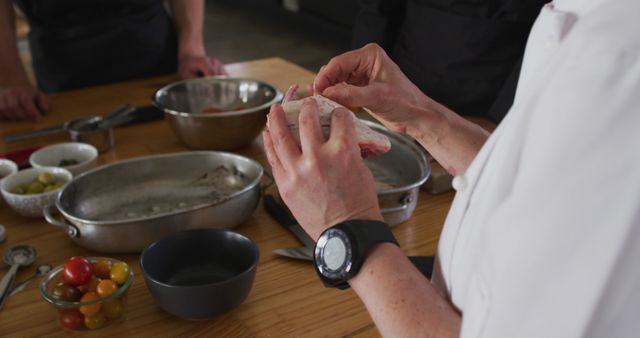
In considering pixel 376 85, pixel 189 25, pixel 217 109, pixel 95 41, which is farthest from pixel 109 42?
pixel 376 85

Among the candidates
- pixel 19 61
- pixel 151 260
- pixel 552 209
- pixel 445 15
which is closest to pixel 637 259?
pixel 552 209

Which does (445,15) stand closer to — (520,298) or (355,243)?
(355,243)

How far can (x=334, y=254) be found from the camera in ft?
2.59

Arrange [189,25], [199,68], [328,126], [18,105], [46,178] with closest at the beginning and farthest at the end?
[328,126]
[46,178]
[18,105]
[199,68]
[189,25]

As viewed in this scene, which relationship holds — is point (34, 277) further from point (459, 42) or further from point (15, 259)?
point (459, 42)

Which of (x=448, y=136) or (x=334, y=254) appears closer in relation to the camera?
(x=334, y=254)

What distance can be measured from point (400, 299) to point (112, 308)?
46 centimetres

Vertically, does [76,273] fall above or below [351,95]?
below

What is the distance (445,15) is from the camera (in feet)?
6.36

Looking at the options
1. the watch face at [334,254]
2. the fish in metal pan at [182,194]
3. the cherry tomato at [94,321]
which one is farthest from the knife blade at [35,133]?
the watch face at [334,254]

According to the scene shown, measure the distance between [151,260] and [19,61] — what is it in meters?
1.33

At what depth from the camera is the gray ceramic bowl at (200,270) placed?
3.06 ft

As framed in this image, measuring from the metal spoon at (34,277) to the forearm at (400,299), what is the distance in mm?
597

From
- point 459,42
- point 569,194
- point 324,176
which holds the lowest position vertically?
point 459,42
